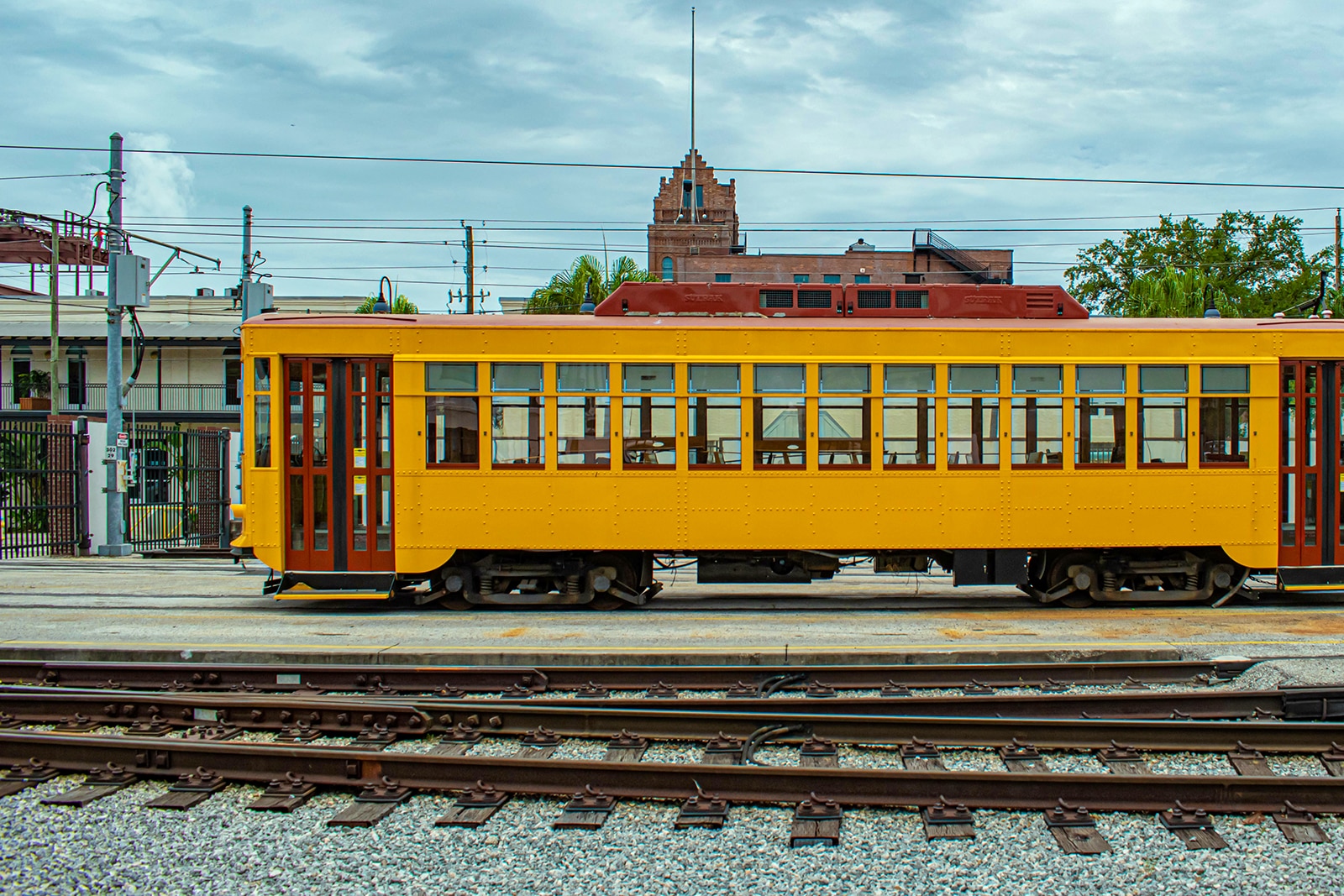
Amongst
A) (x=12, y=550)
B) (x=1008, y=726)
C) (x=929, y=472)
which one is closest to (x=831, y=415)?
(x=929, y=472)

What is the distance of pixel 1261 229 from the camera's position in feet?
172

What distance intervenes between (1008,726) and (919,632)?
343 centimetres

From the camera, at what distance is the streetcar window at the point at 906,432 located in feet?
36.9

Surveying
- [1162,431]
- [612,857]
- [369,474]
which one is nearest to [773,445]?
[1162,431]

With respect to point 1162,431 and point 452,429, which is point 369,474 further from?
point 1162,431

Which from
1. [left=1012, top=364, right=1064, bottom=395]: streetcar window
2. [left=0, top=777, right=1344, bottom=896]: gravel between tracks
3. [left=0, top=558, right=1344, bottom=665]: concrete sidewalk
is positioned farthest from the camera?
[left=1012, top=364, right=1064, bottom=395]: streetcar window

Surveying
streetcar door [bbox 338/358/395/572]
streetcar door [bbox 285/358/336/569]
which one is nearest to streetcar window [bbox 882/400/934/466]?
streetcar door [bbox 338/358/395/572]

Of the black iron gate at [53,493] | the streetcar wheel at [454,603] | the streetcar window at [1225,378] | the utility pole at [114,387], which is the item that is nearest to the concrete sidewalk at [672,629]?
the streetcar wheel at [454,603]

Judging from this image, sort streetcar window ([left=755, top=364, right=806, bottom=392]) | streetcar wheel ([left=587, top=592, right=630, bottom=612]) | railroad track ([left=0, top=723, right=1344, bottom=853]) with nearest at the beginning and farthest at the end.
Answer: railroad track ([left=0, top=723, right=1344, bottom=853]), streetcar window ([left=755, top=364, right=806, bottom=392]), streetcar wheel ([left=587, top=592, right=630, bottom=612])

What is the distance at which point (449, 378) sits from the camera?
1134 centimetres

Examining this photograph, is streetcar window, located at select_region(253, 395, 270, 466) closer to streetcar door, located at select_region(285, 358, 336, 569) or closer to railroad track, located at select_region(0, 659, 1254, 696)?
streetcar door, located at select_region(285, 358, 336, 569)

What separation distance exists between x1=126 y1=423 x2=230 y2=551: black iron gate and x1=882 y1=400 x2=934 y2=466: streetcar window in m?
14.1

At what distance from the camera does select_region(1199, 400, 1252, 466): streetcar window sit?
11.4 metres

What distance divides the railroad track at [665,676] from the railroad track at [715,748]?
0.08ft
